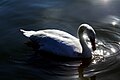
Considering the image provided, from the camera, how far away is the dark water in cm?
1114

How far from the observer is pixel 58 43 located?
11883mm

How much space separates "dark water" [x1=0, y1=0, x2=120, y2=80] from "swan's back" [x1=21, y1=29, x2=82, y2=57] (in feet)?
1.12

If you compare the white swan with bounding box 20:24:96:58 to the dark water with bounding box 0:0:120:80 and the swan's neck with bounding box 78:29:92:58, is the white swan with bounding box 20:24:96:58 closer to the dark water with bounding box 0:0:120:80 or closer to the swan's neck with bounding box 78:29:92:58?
the swan's neck with bounding box 78:29:92:58

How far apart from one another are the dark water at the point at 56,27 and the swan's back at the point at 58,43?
34 cm

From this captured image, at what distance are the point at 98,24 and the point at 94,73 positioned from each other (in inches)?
144

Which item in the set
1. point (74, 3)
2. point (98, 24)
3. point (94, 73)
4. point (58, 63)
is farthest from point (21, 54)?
point (74, 3)

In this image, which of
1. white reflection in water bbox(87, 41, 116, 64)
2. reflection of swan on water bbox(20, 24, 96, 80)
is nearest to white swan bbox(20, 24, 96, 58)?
reflection of swan on water bbox(20, 24, 96, 80)

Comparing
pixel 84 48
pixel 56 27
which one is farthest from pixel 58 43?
pixel 56 27

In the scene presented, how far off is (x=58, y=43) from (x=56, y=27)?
231 cm

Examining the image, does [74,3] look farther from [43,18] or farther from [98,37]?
[98,37]

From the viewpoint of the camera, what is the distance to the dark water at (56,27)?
1114cm

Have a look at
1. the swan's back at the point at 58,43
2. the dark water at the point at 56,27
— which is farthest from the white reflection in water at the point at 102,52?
the swan's back at the point at 58,43

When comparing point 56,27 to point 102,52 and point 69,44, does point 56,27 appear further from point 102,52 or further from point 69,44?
point 102,52

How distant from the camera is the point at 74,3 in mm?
16766
